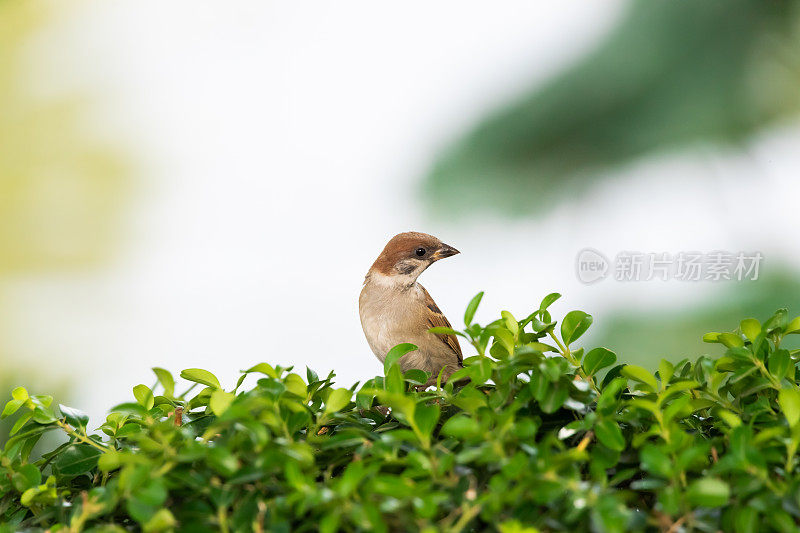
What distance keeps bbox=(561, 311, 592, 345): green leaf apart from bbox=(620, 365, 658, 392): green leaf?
0.18ft

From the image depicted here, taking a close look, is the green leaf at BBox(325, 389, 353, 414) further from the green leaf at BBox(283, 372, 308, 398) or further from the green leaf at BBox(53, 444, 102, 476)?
the green leaf at BBox(53, 444, 102, 476)

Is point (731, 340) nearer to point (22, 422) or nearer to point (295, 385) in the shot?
point (295, 385)

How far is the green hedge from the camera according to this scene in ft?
1.74

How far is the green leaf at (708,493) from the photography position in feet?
1.68

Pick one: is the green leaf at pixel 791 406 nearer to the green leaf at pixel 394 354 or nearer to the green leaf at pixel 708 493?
the green leaf at pixel 708 493

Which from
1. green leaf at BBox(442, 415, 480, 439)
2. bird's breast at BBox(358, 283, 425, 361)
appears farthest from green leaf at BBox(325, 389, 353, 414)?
bird's breast at BBox(358, 283, 425, 361)

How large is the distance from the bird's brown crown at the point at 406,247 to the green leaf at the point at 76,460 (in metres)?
0.82

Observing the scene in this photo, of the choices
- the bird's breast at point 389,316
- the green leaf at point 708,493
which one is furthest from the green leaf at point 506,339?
the bird's breast at point 389,316

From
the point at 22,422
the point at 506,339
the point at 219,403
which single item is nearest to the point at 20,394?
the point at 22,422

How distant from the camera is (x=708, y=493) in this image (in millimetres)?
516

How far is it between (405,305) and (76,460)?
0.82m

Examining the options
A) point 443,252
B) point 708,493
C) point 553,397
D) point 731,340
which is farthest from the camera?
point 443,252

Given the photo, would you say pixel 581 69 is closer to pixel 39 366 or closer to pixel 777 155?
pixel 777 155

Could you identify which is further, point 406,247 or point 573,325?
point 406,247
